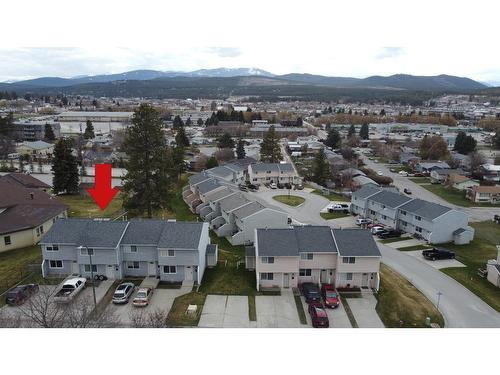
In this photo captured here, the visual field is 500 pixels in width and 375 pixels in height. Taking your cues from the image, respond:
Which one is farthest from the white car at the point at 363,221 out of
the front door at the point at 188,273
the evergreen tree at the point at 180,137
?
the evergreen tree at the point at 180,137

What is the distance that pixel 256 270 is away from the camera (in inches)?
595

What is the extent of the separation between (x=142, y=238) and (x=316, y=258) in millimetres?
7370

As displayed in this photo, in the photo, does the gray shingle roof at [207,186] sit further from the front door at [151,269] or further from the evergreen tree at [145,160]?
the front door at [151,269]

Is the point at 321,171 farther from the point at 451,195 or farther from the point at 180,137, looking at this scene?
the point at 180,137

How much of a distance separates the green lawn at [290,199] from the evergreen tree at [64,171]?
52.1 ft

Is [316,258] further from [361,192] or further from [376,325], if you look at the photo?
[361,192]

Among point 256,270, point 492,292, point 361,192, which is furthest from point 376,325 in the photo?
point 361,192

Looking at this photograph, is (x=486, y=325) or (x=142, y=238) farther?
(x=142, y=238)

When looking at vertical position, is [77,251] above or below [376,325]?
above

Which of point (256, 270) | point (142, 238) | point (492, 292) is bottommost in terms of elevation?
point (492, 292)

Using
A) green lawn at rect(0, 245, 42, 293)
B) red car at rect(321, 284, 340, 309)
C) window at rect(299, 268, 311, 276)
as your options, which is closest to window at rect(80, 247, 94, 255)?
green lawn at rect(0, 245, 42, 293)

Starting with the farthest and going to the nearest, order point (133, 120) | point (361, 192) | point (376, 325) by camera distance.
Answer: point (361, 192) < point (133, 120) < point (376, 325)

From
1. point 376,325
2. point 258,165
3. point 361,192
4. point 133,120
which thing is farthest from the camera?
point 258,165

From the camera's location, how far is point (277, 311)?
43.8 feet
